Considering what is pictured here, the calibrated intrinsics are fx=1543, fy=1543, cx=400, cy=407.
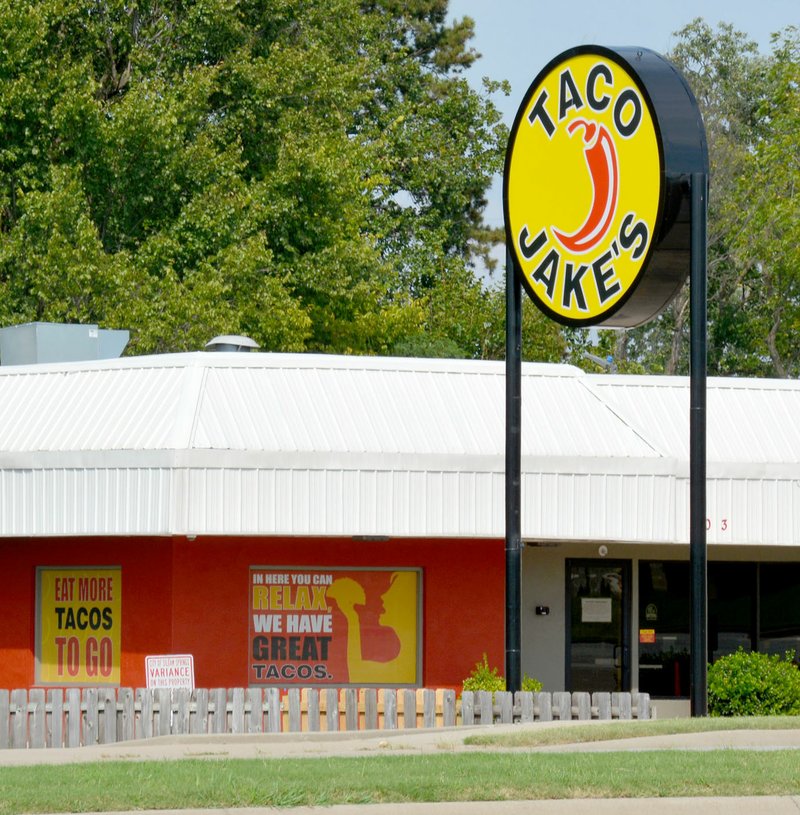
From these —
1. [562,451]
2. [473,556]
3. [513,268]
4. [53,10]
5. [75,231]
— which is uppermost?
[53,10]

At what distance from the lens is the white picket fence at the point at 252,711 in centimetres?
1539

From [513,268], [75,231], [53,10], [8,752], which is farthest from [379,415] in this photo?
[53,10]

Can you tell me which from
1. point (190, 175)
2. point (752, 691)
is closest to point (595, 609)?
point (752, 691)

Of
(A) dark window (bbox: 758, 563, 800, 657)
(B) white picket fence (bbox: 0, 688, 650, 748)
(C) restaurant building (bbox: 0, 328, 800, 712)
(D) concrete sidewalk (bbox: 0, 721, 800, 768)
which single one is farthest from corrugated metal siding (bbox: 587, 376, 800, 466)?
(D) concrete sidewalk (bbox: 0, 721, 800, 768)

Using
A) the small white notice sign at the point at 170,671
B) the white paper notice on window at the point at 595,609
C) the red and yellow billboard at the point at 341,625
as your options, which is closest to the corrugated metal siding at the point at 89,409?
the red and yellow billboard at the point at 341,625

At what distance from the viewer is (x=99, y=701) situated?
15664 millimetres

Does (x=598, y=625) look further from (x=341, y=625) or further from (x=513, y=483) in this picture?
(x=513, y=483)

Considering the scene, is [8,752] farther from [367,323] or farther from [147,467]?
[367,323]

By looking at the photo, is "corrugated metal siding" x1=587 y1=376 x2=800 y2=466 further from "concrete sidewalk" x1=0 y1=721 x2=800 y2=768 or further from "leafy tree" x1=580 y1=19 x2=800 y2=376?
"leafy tree" x1=580 y1=19 x2=800 y2=376

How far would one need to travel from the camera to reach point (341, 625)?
65.8 feet

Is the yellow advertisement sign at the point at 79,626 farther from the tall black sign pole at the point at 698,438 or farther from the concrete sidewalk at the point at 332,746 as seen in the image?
the tall black sign pole at the point at 698,438

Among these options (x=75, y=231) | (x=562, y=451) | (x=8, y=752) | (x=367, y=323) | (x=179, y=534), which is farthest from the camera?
(x=367, y=323)

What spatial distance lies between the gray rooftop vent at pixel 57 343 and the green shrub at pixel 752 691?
10450 mm

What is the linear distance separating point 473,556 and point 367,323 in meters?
21.0
